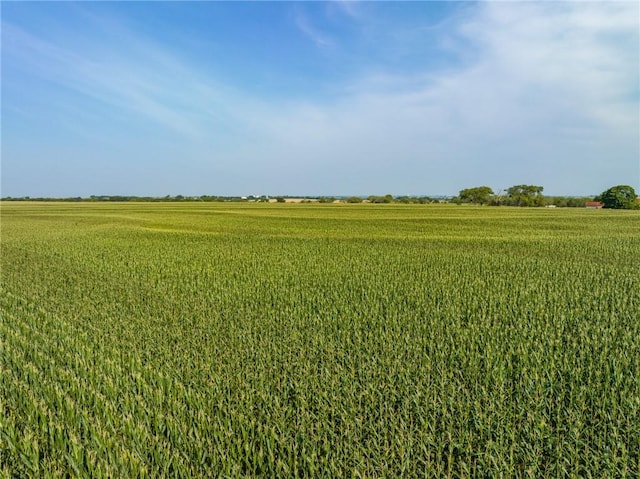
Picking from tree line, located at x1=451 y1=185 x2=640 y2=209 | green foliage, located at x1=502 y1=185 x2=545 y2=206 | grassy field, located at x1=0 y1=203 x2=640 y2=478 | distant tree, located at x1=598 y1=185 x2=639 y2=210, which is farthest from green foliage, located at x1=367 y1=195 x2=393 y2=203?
grassy field, located at x1=0 y1=203 x2=640 y2=478

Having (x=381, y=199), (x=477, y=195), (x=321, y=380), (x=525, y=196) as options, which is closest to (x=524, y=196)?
(x=525, y=196)

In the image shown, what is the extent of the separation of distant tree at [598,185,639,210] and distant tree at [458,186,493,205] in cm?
3061

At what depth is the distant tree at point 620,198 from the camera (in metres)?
83.4

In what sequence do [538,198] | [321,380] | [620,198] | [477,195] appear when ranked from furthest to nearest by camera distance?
[477,195], [538,198], [620,198], [321,380]

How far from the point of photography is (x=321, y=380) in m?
4.13

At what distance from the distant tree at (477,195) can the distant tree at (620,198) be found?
100 feet

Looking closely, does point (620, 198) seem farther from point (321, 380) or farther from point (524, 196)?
point (321, 380)

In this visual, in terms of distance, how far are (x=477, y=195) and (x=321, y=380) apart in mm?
126700

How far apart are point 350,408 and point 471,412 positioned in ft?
4.05

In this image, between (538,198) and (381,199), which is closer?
(538,198)

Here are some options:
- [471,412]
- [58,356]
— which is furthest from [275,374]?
[58,356]

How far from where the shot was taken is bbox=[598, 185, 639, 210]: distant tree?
3285 inches

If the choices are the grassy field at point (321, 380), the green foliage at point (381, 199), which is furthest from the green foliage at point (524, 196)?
the grassy field at point (321, 380)

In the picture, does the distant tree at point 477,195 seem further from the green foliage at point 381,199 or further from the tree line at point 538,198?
the green foliage at point 381,199
